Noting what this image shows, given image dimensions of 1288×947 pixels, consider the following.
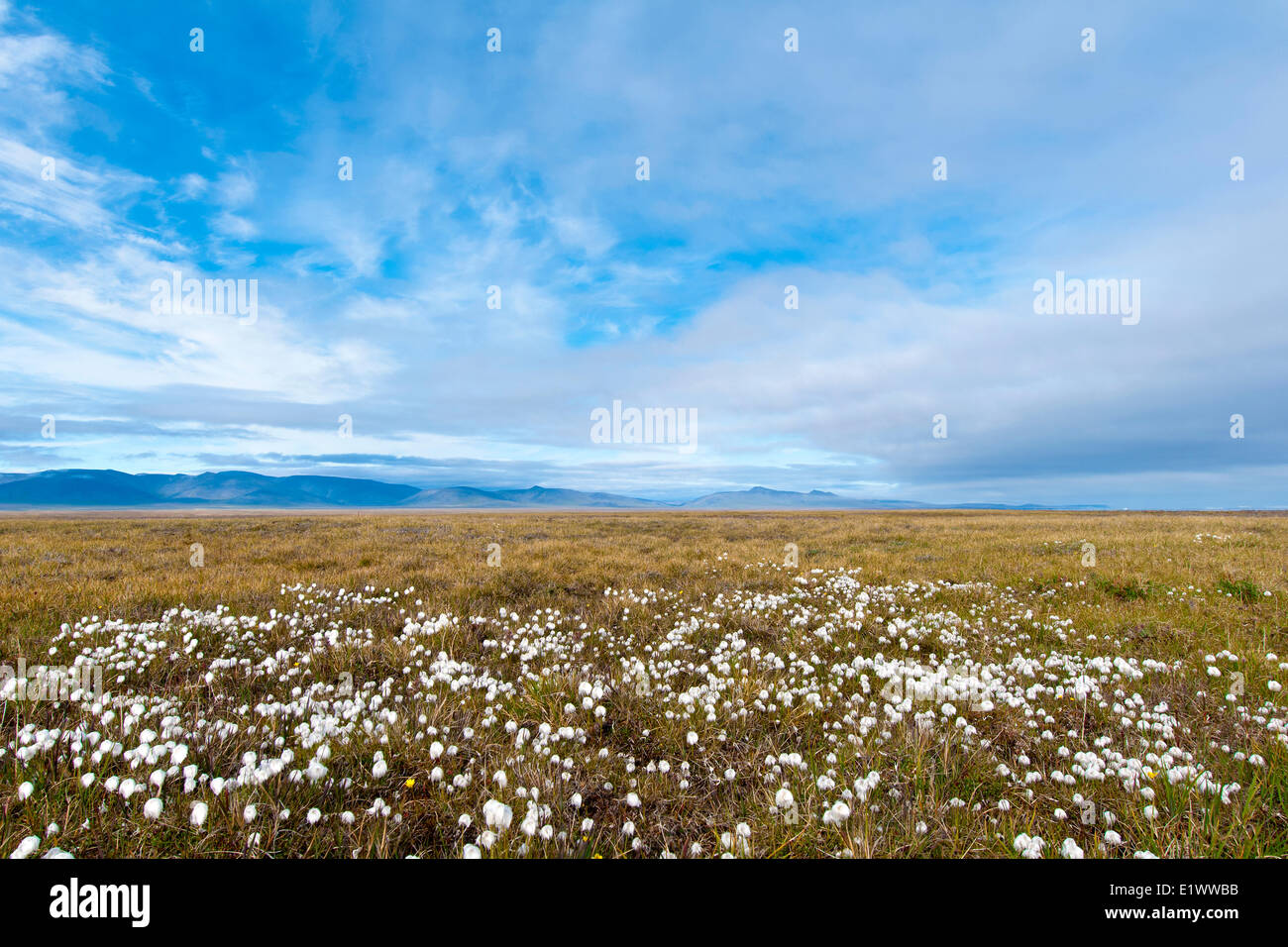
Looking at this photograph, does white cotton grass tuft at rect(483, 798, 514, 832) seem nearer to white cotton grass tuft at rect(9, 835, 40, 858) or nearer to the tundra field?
the tundra field

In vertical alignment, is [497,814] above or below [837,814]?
above

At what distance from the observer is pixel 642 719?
508 centimetres

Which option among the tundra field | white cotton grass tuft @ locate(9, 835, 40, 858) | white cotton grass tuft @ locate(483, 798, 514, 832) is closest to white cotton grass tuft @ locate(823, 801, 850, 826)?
the tundra field

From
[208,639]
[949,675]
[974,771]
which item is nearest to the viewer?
[974,771]

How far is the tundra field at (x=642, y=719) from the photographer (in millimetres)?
3268

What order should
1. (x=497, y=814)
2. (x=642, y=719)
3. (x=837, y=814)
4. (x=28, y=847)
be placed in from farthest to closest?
(x=642, y=719) → (x=837, y=814) → (x=497, y=814) → (x=28, y=847)

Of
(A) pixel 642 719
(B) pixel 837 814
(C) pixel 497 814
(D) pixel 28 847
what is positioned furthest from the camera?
(A) pixel 642 719

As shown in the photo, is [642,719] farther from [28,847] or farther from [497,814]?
[28,847]

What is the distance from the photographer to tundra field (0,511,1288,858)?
3.27 meters

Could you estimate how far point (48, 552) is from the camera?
46.4 feet

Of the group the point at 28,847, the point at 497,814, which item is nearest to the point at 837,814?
the point at 497,814
